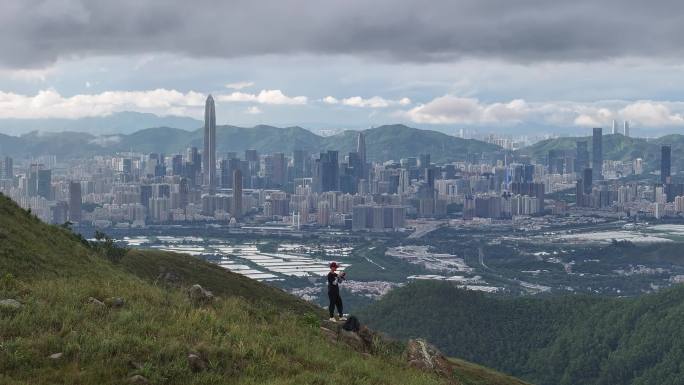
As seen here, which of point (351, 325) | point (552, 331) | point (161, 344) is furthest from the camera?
point (552, 331)

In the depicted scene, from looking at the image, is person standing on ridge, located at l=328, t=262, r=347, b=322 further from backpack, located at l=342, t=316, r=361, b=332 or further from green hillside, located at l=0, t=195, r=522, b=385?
green hillside, located at l=0, t=195, r=522, b=385

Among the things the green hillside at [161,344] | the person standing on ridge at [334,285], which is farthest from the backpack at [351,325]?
the person standing on ridge at [334,285]

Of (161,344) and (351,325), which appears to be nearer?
(161,344)

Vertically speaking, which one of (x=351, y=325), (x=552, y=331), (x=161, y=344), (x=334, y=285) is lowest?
(x=552, y=331)

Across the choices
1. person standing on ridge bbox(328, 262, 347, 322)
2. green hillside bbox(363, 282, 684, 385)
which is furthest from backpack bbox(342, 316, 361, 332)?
green hillside bbox(363, 282, 684, 385)

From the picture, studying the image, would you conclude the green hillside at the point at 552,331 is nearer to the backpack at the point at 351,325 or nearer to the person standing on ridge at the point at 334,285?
the person standing on ridge at the point at 334,285

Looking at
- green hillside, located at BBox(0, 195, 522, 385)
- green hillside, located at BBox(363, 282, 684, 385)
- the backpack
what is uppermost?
green hillside, located at BBox(0, 195, 522, 385)

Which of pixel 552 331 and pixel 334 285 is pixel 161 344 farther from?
pixel 552 331

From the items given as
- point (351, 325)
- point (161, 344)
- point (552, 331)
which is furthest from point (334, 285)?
point (552, 331)
